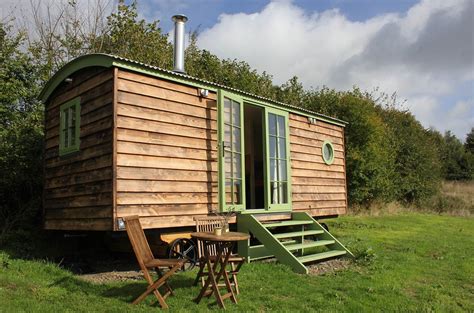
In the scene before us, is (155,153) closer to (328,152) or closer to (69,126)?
(69,126)

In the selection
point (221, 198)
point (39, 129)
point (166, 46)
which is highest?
point (166, 46)

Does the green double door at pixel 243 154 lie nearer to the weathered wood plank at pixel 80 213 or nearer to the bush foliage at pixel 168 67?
the weathered wood plank at pixel 80 213

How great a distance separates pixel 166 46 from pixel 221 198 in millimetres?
10783

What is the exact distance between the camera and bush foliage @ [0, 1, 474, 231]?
9.29 metres

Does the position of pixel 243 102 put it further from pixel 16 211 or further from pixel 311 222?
pixel 16 211

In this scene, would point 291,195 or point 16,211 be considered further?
point 16,211

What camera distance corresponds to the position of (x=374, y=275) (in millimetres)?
6035

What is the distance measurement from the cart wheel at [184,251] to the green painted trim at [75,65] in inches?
108

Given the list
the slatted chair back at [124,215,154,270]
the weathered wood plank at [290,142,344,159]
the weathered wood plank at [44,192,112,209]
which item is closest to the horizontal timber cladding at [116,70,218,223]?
the weathered wood plank at [44,192,112,209]

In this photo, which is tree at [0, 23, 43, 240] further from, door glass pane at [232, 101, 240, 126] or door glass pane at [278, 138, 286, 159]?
door glass pane at [278, 138, 286, 159]

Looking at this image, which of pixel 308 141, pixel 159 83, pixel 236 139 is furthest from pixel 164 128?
pixel 308 141

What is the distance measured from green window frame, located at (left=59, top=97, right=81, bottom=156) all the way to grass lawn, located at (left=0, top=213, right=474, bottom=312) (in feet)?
5.99

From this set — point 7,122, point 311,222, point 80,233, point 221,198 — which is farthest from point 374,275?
point 7,122

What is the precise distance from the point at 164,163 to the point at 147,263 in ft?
6.68
